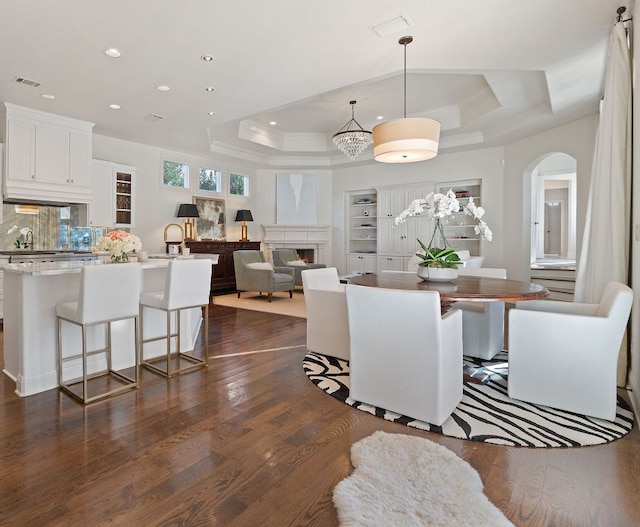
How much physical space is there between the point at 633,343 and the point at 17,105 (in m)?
6.99

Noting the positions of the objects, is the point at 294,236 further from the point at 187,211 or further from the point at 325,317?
the point at 325,317

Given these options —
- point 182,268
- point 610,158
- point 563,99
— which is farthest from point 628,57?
point 182,268

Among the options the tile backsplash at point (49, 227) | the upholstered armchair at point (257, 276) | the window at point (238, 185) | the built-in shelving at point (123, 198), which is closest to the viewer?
the tile backsplash at point (49, 227)

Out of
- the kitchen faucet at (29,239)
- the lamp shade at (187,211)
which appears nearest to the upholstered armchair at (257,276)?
the lamp shade at (187,211)

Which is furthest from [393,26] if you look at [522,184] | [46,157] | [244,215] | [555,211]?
[555,211]

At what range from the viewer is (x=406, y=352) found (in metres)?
2.29

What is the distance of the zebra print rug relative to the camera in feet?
6.91

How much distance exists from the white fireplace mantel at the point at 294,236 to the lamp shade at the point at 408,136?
5.77 meters

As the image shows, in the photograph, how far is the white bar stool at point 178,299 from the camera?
10.2ft

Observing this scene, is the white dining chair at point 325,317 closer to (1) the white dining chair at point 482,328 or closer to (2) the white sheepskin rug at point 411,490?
(1) the white dining chair at point 482,328

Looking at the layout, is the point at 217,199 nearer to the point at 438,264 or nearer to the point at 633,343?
the point at 438,264

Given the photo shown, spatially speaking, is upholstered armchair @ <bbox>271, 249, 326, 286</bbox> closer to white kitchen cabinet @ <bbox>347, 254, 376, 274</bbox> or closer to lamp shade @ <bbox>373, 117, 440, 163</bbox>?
white kitchen cabinet @ <bbox>347, 254, 376, 274</bbox>

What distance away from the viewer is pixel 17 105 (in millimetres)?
4867

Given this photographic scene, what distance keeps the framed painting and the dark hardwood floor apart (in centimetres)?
549
